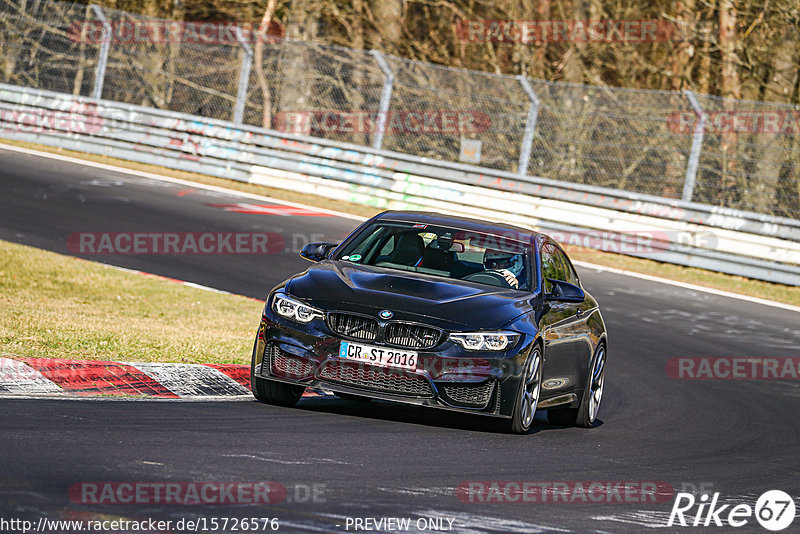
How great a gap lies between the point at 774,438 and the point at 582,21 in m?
23.1

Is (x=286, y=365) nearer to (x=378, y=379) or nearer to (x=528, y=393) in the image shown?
(x=378, y=379)

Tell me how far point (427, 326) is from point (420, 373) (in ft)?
0.95

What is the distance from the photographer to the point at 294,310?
8.16 meters

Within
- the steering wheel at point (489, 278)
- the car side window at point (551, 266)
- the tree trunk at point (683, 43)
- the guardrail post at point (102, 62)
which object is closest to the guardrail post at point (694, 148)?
the tree trunk at point (683, 43)

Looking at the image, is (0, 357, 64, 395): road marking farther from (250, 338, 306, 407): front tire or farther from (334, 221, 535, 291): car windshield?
(334, 221, 535, 291): car windshield

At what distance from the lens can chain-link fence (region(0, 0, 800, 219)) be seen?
20422 mm

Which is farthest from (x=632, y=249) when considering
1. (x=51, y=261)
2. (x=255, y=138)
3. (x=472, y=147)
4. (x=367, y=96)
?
(x=51, y=261)

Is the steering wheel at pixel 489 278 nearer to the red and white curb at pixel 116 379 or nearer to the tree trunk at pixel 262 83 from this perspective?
the red and white curb at pixel 116 379

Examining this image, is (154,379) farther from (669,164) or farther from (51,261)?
(669,164)

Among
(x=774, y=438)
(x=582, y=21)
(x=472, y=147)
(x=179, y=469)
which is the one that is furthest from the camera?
(x=582, y=21)

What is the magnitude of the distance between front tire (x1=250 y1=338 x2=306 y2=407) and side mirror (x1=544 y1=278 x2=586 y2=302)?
1863 mm

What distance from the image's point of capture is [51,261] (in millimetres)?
14734

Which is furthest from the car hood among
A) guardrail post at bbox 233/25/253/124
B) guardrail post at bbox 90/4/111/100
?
guardrail post at bbox 90/4/111/100

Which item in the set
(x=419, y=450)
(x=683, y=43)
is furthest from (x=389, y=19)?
(x=419, y=450)
